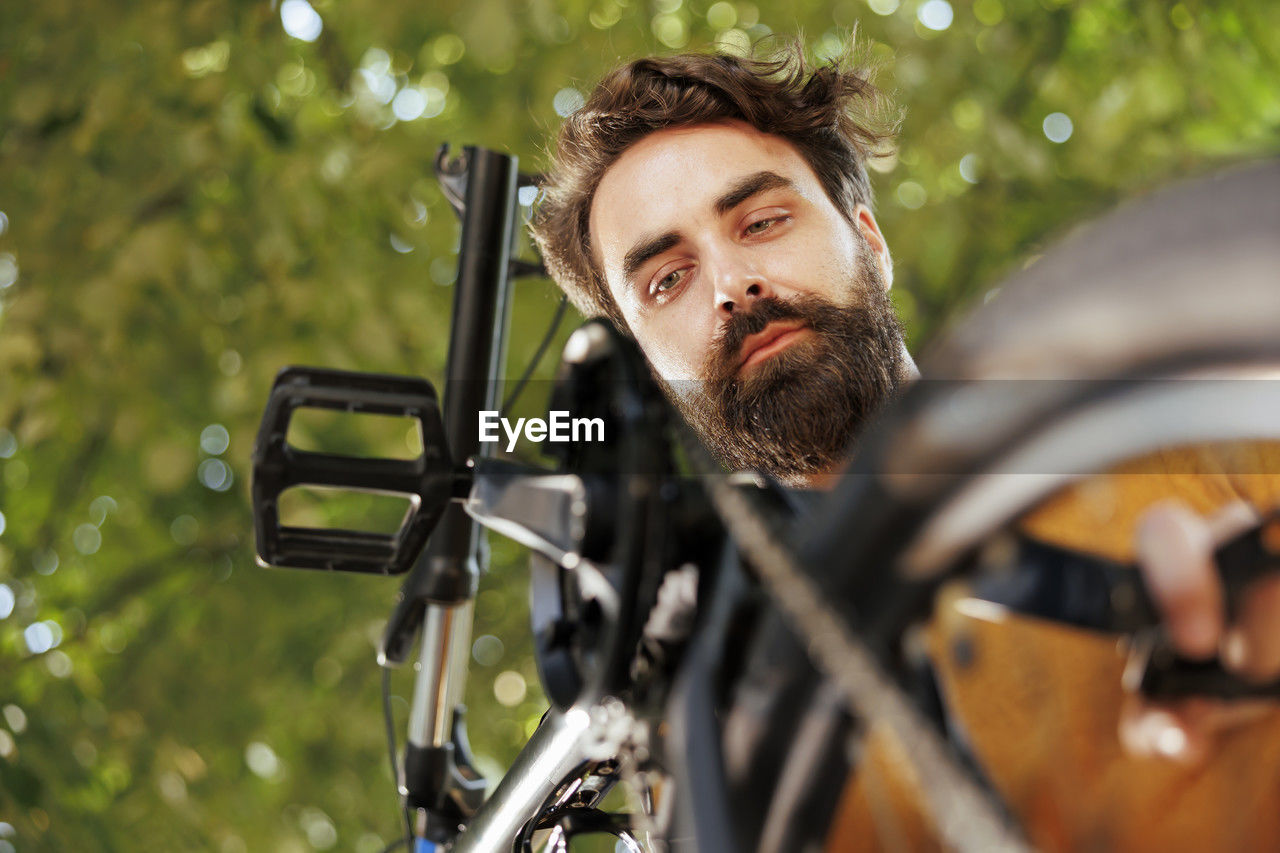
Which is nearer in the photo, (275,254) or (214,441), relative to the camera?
(275,254)

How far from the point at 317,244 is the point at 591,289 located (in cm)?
62

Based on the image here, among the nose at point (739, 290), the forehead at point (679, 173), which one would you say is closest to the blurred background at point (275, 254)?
the forehead at point (679, 173)

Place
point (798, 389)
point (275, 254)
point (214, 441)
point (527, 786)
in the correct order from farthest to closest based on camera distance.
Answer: point (214, 441)
point (275, 254)
point (798, 389)
point (527, 786)

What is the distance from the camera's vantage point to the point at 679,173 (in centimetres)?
110

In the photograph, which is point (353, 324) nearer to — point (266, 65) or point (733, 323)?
point (266, 65)

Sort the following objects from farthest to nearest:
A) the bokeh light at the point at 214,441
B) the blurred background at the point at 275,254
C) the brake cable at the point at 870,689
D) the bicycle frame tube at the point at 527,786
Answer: the bokeh light at the point at 214,441, the blurred background at the point at 275,254, the bicycle frame tube at the point at 527,786, the brake cable at the point at 870,689

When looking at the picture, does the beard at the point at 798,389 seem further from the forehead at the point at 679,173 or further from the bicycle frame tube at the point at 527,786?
the bicycle frame tube at the point at 527,786

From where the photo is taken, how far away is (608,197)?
1.21 m

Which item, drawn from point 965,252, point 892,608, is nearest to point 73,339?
point 965,252

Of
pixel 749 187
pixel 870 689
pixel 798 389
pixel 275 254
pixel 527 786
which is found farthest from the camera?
pixel 275 254

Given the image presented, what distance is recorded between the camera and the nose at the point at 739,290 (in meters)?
0.97

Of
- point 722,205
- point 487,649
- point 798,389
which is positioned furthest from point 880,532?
point 487,649

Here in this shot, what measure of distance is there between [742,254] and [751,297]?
2.3 inches

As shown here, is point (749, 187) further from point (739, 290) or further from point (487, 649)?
point (487, 649)
